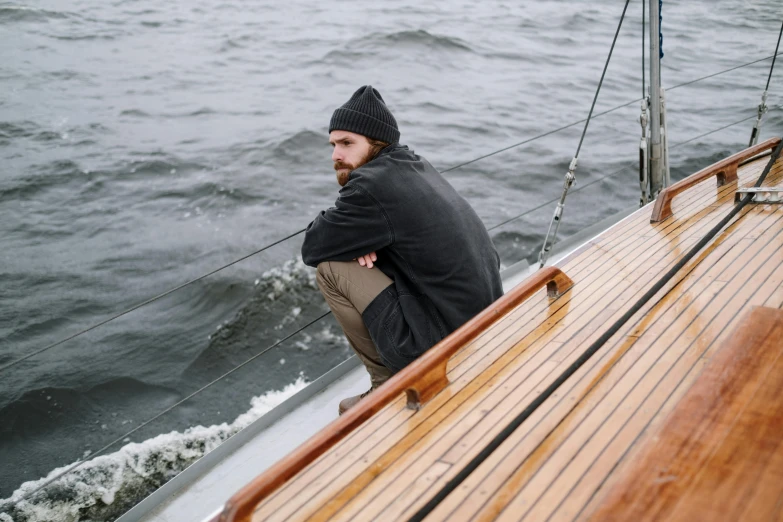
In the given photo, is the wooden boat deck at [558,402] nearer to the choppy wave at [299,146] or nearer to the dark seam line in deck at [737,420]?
the dark seam line in deck at [737,420]

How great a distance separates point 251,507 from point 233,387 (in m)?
2.92

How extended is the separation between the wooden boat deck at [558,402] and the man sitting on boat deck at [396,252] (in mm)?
184

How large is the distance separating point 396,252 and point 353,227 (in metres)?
0.17

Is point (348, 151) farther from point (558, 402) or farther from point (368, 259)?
point (558, 402)

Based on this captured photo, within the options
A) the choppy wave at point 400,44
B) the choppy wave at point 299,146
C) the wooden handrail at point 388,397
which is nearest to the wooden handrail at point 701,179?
the wooden handrail at point 388,397

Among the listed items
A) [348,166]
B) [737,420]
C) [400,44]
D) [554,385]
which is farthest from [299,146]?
[737,420]

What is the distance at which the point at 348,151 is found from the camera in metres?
2.65

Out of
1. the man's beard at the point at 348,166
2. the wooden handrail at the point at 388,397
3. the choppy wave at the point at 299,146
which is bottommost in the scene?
the choppy wave at the point at 299,146

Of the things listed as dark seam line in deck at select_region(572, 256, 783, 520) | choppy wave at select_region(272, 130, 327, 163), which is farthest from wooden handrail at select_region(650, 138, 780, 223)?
choppy wave at select_region(272, 130, 327, 163)

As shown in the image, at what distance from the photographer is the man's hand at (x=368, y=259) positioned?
97.9 inches

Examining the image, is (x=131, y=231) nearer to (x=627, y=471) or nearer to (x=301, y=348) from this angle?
(x=301, y=348)

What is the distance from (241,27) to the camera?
532 inches

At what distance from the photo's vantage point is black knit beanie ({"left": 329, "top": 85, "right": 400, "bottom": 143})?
2.56m

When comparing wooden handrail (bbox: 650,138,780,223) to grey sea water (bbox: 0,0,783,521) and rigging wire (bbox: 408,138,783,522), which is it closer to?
rigging wire (bbox: 408,138,783,522)
